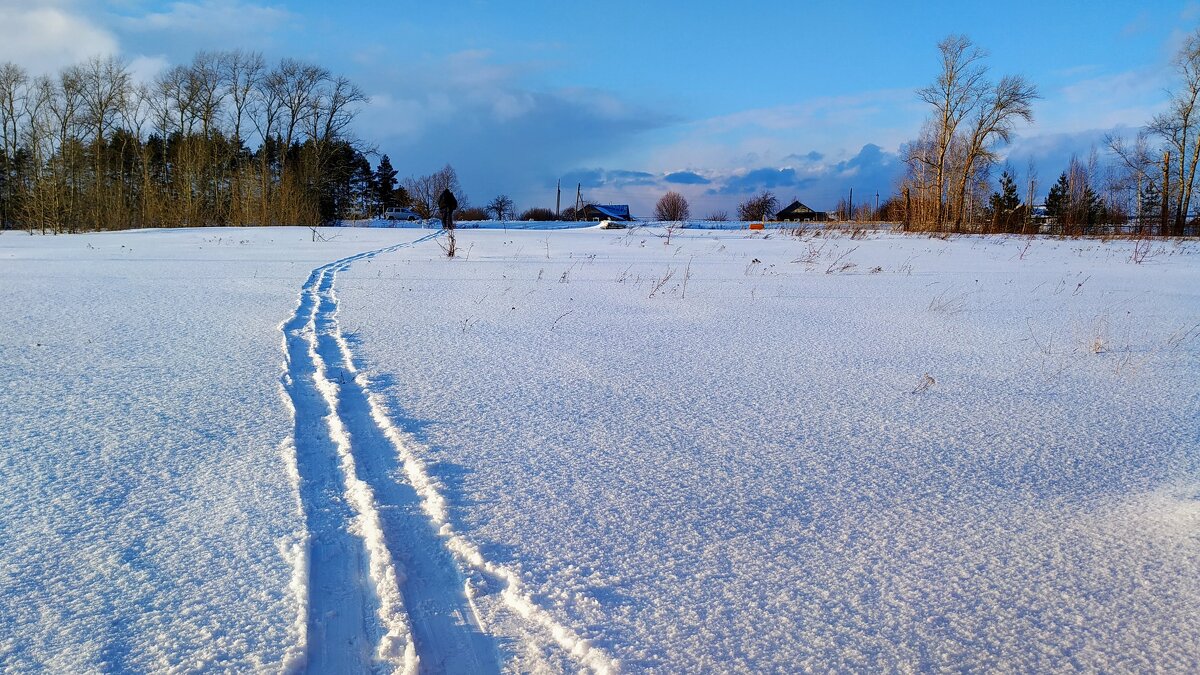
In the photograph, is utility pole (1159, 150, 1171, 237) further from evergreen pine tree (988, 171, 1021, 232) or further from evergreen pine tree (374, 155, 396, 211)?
evergreen pine tree (374, 155, 396, 211)

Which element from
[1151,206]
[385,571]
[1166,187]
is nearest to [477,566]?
[385,571]

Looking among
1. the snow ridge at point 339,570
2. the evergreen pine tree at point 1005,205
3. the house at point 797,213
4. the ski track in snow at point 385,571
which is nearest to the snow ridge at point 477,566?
the ski track in snow at point 385,571

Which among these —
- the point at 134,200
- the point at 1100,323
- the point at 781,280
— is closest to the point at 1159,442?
the point at 1100,323

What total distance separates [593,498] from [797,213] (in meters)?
70.4

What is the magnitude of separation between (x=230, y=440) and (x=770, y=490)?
68.1 inches

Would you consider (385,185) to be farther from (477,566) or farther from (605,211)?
(477,566)

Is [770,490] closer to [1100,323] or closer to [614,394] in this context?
[614,394]

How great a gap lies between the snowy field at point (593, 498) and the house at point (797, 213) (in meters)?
63.3

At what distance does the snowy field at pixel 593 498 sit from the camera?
126 centimetres

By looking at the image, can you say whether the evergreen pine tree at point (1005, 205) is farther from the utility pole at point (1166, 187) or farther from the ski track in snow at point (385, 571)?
the ski track in snow at point (385, 571)

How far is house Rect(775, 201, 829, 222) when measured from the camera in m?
65.9

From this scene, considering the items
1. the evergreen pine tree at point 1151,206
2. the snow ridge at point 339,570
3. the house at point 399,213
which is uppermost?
the house at point 399,213

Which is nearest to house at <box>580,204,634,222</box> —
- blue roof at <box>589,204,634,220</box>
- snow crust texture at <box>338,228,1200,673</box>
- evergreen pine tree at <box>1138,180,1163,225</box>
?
blue roof at <box>589,204,634,220</box>

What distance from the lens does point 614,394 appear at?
9.66 ft
